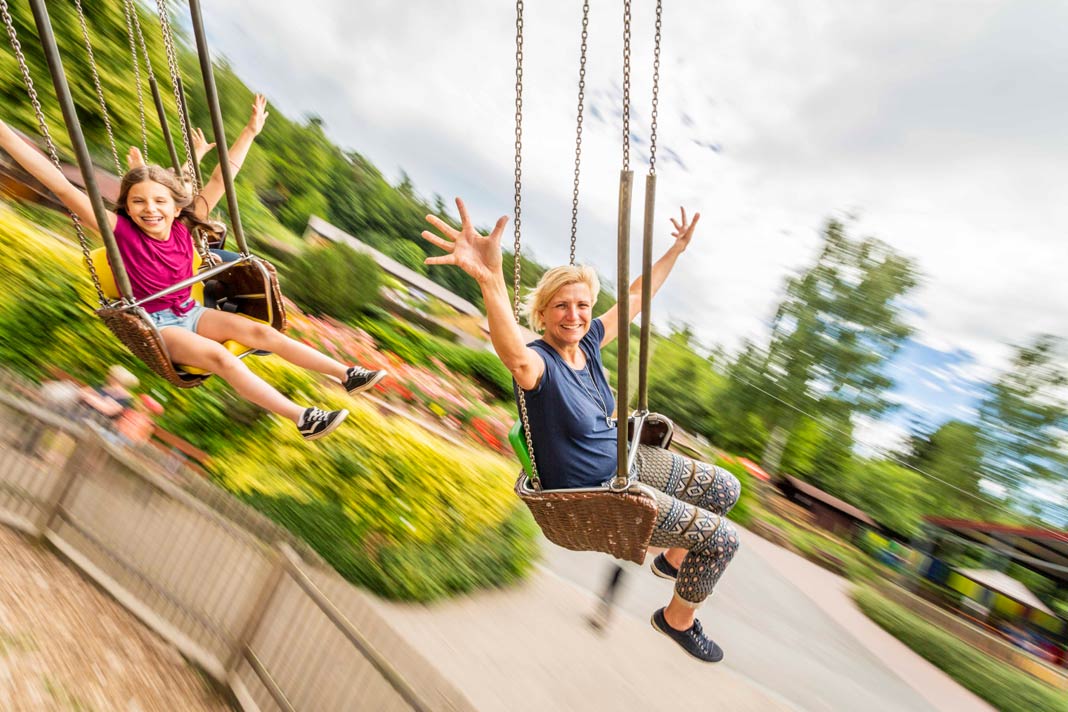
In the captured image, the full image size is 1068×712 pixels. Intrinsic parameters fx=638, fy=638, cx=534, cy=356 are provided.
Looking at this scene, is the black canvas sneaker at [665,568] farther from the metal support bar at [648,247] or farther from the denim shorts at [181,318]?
the denim shorts at [181,318]

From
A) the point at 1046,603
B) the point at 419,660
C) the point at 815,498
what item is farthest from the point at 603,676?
the point at 815,498

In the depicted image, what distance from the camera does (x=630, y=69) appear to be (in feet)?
5.01

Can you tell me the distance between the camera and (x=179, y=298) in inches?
92.7

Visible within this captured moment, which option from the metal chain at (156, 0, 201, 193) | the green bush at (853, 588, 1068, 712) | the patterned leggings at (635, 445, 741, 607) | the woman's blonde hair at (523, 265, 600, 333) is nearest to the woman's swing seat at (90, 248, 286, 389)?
the metal chain at (156, 0, 201, 193)

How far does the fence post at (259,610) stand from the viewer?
2.73m

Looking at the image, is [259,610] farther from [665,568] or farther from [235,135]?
[235,135]

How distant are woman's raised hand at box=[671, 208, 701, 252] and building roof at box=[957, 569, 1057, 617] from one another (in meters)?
9.70

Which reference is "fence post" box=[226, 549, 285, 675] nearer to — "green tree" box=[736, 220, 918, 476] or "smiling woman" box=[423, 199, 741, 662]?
"smiling woman" box=[423, 199, 741, 662]

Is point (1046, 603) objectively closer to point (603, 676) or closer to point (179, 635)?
point (603, 676)

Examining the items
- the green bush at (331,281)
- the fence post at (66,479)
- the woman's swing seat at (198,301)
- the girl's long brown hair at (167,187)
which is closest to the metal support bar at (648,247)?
the woman's swing seat at (198,301)

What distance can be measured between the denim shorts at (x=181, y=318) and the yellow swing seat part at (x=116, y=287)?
8cm

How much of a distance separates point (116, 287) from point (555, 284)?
1488 millimetres

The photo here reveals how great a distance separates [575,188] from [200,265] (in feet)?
5.04

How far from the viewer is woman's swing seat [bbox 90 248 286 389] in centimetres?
198
